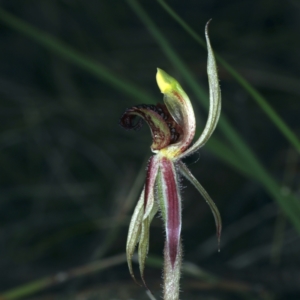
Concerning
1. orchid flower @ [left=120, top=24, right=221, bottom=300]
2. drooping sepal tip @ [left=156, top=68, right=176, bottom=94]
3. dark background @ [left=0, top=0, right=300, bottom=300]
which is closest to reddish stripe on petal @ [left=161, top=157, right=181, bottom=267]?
orchid flower @ [left=120, top=24, right=221, bottom=300]

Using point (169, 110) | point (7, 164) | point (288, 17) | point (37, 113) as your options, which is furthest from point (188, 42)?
point (169, 110)

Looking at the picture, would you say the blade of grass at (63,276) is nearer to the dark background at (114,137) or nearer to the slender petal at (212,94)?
the dark background at (114,137)

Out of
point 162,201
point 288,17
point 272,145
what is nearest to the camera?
point 162,201

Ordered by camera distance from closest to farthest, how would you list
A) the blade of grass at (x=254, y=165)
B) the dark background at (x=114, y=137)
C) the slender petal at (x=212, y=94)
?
the slender petal at (x=212, y=94), the blade of grass at (x=254, y=165), the dark background at (x=114, y=137)

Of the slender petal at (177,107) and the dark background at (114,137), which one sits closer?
the slender petal at (177,107)

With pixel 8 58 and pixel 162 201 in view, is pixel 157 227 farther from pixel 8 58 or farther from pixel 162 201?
pixel 162 201

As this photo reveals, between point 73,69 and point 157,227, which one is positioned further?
point 73,69

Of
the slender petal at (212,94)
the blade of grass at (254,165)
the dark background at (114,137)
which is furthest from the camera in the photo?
the dark background at (114,137)

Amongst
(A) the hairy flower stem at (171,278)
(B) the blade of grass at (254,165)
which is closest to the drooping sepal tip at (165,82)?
(A) the hairy flower stem at (171,278)
